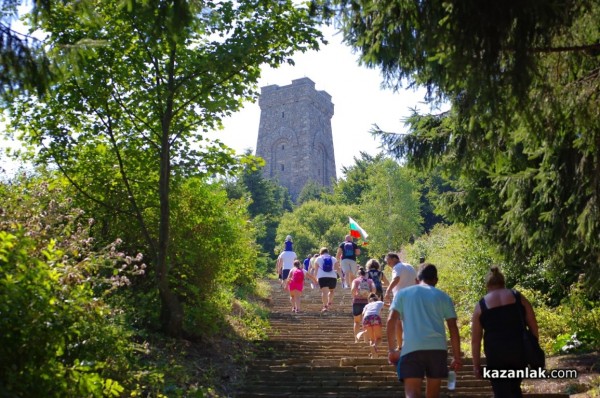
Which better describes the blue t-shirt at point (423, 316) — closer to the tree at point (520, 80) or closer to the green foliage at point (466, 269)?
the tree at point (520, 80)

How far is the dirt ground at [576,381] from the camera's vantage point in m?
8.14

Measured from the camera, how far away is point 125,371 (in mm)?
6586

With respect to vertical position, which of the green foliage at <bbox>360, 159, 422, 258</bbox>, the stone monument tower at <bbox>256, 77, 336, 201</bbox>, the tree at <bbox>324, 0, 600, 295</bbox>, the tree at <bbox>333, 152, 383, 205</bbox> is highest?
the stone monument tower at <bbox>256, 77, 336, 201</bbox>

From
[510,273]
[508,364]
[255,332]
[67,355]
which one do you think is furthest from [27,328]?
[510,273]

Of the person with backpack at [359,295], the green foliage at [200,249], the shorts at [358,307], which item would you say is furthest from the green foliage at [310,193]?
the green foliage at [200,249]

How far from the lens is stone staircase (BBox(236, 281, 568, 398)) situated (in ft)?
28.1

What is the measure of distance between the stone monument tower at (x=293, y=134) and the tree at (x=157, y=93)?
62.4 metres

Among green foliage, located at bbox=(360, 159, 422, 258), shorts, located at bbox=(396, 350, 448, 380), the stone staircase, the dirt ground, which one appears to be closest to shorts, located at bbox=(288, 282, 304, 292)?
the stone staircase

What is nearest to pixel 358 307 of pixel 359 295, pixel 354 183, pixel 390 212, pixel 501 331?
pixel 359 295

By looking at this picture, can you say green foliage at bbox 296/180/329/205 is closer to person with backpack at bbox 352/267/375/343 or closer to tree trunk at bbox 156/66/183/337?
person with backpack at bbox 352/267/375/343

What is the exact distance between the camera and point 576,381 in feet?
27.7

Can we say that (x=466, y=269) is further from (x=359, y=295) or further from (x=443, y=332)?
(x=443, y=332)

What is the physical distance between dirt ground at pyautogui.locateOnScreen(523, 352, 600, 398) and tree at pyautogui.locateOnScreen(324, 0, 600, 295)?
1388 mm

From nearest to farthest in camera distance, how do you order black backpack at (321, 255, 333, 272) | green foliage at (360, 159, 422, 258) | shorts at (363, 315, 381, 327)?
shorts at (363, 315, 381, 327) → black backpack at (321, 255, 333, 272) → green foliage at (360, 159, 422, 258)
